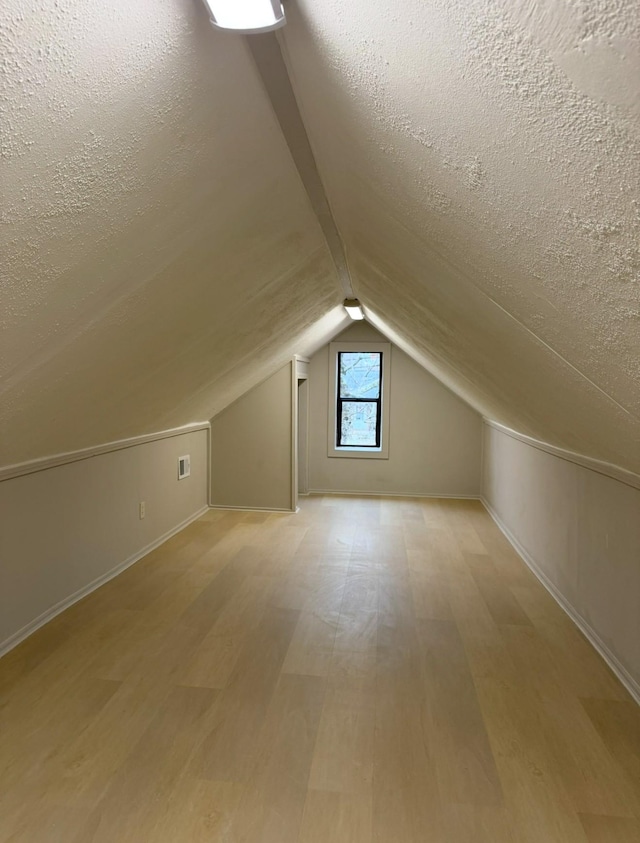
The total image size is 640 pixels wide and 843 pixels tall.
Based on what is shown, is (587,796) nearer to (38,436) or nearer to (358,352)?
(38,436)

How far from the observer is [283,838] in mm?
1657

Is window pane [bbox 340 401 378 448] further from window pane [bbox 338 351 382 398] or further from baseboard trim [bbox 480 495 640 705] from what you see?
baseboard trim [bbox 480 495 640 705]

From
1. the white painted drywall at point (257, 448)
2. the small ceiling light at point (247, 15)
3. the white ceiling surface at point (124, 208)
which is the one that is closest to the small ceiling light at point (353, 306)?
the white painted drywall at point (257, 448)

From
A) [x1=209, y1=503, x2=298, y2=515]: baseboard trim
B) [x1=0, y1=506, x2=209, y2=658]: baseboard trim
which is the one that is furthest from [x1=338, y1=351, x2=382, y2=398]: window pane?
[x1=0, y1=506, x2=209, y2=658]: baseboard trim

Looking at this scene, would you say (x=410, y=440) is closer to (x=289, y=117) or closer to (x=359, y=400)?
(x=359, y=400)

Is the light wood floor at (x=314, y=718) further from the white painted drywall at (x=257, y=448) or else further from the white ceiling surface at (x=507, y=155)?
the white painted drywall at (x=257, y=448)

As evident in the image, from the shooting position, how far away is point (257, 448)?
6055 millimetres

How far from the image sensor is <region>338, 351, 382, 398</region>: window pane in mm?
7285

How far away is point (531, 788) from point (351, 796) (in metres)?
0.62

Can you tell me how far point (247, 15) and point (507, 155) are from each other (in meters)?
0.61

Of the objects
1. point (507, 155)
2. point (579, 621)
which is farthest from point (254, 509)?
point (507, 155)

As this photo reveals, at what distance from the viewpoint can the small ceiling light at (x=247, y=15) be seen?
1.05 m

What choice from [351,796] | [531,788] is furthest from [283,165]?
[531,788]

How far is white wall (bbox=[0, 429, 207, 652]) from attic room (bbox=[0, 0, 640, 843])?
0.07 ft
